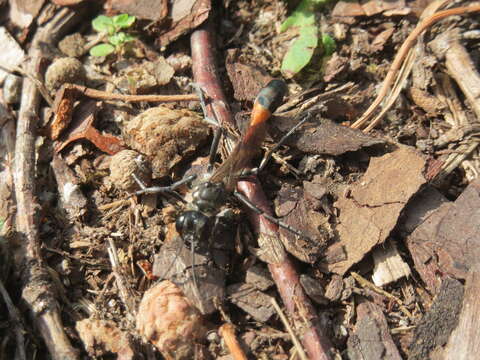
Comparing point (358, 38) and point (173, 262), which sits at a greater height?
point (358, 38)

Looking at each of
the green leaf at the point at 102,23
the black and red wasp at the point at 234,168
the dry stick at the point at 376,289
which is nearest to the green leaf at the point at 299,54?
the black and red wasp at the point at 234,168

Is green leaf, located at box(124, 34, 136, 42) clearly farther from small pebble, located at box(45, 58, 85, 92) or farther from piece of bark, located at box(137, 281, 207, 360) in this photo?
piece of bark, located at box(137, 281, 207, 360)

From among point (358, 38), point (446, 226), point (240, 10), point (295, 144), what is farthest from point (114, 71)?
point (446, 226)

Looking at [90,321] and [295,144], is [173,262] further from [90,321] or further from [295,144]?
[295,144]

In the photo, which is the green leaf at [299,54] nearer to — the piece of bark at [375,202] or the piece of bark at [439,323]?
the piece of bark at [375,202]

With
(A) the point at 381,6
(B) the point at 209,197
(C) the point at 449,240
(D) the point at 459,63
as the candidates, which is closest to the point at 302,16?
(A) the point at 381,6
